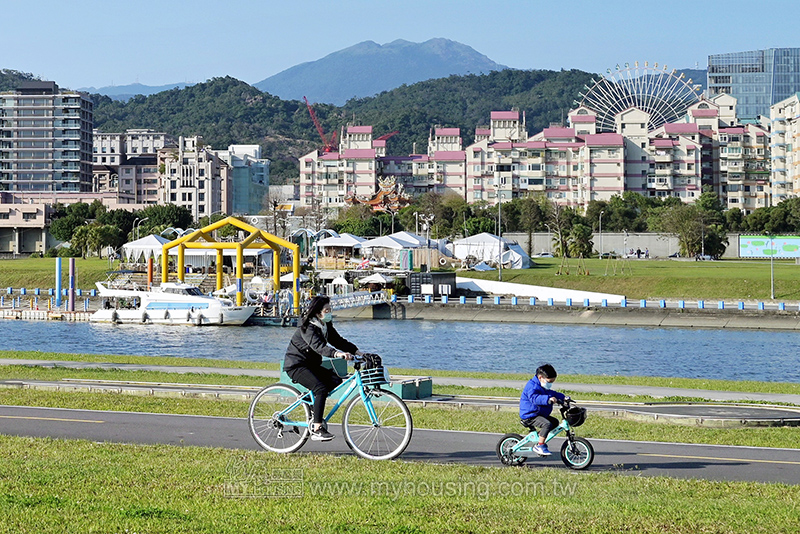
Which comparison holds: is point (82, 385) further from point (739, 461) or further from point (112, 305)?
point (112, 305)

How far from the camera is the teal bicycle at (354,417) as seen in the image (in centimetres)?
1187

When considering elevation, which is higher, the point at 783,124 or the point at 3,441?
the point at 783,124

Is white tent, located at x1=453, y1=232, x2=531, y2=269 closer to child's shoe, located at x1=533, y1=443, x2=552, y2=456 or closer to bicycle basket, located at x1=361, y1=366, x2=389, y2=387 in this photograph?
bicycle basket, located at x1=361, y1=366, x2=389, y2=387

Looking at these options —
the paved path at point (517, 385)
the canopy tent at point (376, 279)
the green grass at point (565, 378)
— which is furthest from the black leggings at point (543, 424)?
the canopy tent at point (376, 279)

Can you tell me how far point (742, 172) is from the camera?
158125 millimetres

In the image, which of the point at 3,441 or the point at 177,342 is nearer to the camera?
the point at 3,441

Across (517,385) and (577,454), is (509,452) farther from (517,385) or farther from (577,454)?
(517,385)

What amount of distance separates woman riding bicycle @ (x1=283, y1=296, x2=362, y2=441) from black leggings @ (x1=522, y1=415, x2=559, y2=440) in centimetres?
232

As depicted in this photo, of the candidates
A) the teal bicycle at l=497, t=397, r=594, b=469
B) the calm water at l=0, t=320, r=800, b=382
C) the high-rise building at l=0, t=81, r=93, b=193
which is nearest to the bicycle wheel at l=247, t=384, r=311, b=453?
the teal bicycle at l=497, t=397, r=594, b=469

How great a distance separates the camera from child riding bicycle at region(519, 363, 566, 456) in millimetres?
11766

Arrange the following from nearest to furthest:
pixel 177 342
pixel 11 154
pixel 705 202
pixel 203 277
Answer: pixel 177 342 < pixel 203 277 < pixel 705 202 < pixel 11 154

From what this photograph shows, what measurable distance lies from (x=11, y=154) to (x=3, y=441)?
7593 inches

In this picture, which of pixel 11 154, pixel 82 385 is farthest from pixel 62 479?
pixel 11 154

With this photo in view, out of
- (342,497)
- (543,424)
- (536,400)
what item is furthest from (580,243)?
(342,497)
